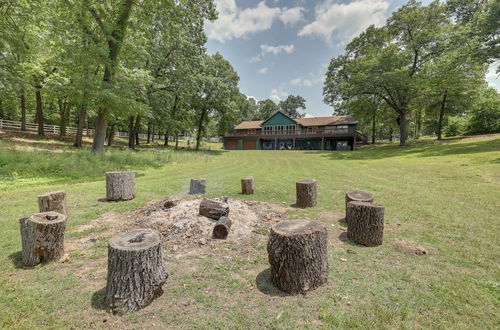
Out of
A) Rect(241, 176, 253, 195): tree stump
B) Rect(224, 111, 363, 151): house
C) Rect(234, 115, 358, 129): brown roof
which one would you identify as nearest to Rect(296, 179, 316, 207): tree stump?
Rect(241, 176, 253, 195): tree stump

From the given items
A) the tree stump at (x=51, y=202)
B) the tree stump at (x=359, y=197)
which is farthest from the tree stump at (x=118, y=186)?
the tree stump at (x=359, y=197)

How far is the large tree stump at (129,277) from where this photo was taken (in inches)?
107

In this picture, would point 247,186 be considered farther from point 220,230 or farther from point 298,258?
point 298,258

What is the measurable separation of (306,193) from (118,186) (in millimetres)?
6321

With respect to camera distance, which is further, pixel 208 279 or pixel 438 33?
pixel 438 33

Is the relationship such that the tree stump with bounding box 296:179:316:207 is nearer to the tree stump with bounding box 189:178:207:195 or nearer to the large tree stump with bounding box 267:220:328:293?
the tree stump with bounding box 189:178:207:195

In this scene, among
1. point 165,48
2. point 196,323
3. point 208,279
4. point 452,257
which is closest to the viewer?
point 196,323

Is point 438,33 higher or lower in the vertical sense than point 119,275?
higher

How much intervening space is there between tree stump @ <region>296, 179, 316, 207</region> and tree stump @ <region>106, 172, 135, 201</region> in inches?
230

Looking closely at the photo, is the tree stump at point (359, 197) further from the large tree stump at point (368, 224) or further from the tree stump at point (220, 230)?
the tree stump at point (220, 230)

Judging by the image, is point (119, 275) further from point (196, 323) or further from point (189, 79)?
point (189, 79)

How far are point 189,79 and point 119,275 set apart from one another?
925 inches

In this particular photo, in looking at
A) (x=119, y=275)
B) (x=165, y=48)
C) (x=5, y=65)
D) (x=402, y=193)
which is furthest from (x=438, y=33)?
(x=5, y=65)

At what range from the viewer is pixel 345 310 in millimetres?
2775
